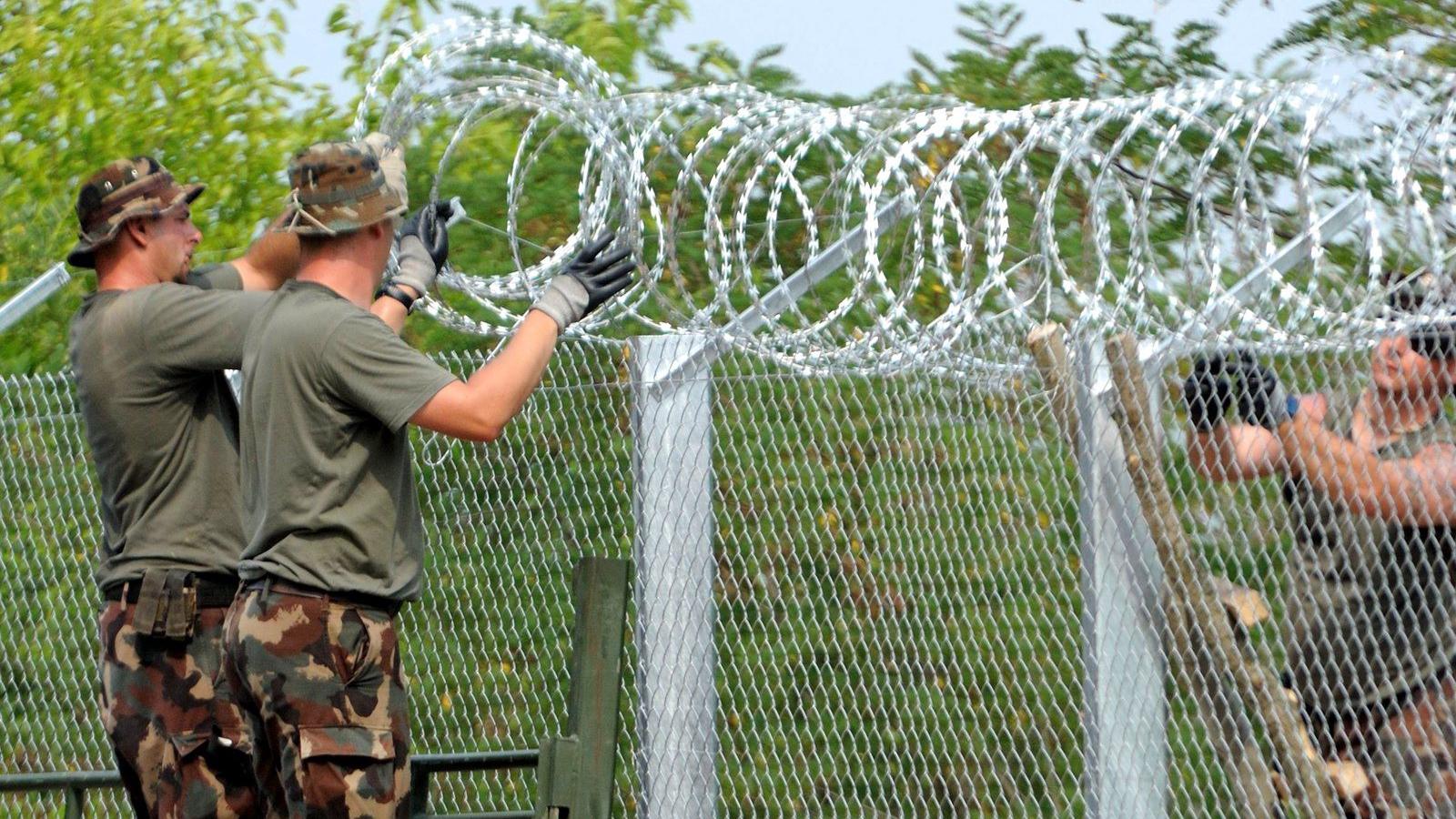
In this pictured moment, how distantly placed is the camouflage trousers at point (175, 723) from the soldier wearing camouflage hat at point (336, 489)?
17.3 inches

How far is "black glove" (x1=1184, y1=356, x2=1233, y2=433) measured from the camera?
4.22 meters

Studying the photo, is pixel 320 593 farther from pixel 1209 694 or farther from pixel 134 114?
pixel 134 114

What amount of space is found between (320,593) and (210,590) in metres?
0.67

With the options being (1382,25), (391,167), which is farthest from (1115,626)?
(1382,25)

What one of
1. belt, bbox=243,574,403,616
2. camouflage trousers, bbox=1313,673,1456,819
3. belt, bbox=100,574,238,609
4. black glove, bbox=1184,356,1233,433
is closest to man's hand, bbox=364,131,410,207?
belt, bbox=243,574,403,616

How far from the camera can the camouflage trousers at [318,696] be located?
3.52 metres

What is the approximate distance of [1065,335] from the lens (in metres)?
4.36

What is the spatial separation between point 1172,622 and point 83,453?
3366 mm

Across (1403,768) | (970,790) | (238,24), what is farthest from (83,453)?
(238,24)

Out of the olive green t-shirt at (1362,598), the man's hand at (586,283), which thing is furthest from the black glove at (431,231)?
the olive green t-shirt at (1362,598)

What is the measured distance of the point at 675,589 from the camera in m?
4.64

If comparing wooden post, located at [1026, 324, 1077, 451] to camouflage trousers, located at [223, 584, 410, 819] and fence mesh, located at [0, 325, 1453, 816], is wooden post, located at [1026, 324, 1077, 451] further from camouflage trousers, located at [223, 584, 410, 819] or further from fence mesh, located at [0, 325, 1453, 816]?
camouflage trousers, located at [223, 584, 410, 819]

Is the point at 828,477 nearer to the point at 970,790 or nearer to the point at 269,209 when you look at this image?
the point at 970,790

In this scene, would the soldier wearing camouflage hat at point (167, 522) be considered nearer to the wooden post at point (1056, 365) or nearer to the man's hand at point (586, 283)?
the man's hand at point (586, 283)
